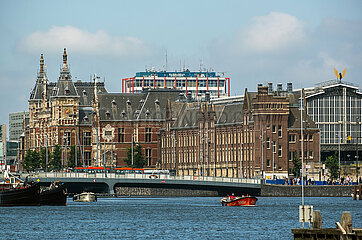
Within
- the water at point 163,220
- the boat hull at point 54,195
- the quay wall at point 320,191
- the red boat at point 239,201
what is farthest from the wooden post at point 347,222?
the quay wall at point 320,191

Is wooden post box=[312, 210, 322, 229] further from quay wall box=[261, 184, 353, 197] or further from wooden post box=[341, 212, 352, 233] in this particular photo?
quay wall box=[261, 184, 353, 197]

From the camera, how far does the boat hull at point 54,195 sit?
573 ft

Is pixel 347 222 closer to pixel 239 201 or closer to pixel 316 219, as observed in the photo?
pixel 316 219

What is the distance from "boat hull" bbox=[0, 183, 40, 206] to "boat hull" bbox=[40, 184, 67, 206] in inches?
188

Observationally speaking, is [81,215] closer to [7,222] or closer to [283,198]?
[7,222]

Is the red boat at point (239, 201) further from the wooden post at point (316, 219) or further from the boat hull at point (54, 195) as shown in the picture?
the wooden post at point (316, 219)

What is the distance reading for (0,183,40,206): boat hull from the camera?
166375 millimetres

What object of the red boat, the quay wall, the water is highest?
the quay wall

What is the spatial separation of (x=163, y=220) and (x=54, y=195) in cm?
4155

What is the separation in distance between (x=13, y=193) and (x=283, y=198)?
5158 centimetres

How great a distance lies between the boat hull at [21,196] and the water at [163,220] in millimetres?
1645

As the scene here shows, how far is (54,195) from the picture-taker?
176m

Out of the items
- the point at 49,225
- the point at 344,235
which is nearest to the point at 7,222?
the point at 49,225

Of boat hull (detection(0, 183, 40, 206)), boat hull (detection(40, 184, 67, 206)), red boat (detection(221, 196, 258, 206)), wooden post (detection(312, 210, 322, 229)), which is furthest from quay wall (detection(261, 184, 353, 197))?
wooden post (detection(312, 210, 322, 229))
